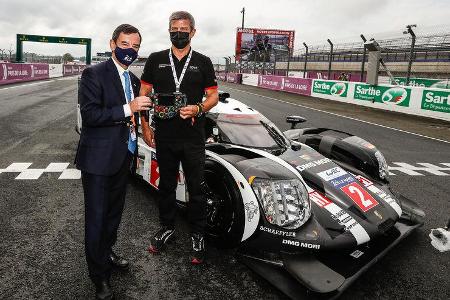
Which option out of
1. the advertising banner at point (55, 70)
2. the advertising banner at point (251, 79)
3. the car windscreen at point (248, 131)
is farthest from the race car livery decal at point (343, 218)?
the advertising banner at point (55, 70)

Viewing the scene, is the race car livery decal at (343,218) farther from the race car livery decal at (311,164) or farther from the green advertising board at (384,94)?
the green advertising board at (384,94)

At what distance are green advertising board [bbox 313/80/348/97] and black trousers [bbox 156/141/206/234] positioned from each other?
1741 cm

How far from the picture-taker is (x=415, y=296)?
104 inches

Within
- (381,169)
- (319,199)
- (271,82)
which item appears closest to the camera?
(319,199)

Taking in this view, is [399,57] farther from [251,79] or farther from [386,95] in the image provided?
[386,95]

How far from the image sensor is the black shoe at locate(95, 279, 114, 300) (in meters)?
2.41

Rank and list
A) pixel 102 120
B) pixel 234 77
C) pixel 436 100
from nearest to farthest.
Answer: pixel 102 120 → pixel 436 100 → pixel 234 77

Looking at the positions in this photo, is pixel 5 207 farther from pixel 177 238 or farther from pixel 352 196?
pixel 352 196

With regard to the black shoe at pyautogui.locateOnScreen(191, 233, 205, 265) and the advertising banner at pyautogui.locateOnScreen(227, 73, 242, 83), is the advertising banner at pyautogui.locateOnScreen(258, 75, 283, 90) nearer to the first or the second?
the advertising banner at pyautogui.locateOnScreen(227, 73, 242, 83)

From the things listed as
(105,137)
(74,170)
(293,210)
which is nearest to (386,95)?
(74,170)

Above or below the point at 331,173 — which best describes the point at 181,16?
above

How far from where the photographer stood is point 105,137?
2332 mm

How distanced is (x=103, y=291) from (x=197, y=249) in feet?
2.57

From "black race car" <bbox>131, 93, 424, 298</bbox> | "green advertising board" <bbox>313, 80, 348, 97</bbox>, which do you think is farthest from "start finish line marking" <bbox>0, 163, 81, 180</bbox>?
"green advertising board" <bbox>313, 80, 348, 97</bbox>
